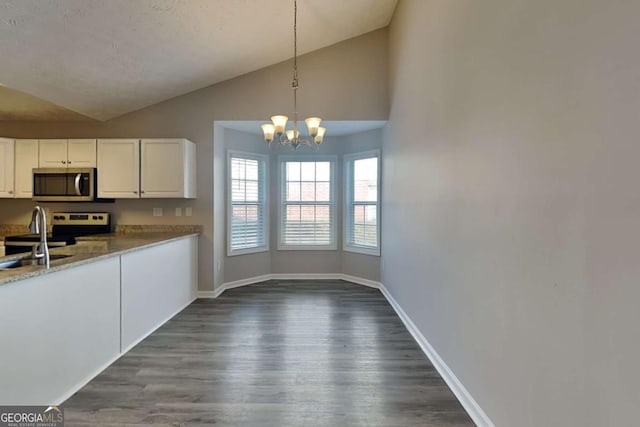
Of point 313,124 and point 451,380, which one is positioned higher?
point 313,124

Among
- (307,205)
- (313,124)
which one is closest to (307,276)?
(307,205)

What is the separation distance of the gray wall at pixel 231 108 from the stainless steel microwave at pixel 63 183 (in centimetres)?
44

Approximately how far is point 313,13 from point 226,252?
11.4ft

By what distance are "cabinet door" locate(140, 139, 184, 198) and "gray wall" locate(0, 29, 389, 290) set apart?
35 centimetres

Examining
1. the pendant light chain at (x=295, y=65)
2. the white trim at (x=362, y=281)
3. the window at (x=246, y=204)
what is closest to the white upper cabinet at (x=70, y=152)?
the window at (x=246, y=204)

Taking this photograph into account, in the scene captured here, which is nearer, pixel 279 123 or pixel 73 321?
pixel 73 321

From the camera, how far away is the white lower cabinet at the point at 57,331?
1915 millimetres

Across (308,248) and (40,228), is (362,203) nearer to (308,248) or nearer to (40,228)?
(308,248)

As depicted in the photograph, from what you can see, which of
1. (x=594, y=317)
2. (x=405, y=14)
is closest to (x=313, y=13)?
(x=405, y=14)

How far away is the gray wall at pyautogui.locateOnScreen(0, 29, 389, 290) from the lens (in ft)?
15.2

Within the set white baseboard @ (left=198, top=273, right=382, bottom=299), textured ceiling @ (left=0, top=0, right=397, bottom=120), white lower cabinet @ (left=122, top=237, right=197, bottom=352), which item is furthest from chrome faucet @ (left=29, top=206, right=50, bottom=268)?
white baseboard @ (left=198, top=273, right=382, bottom=299)

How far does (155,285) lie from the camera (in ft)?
11.7

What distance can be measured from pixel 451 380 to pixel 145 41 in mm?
4033

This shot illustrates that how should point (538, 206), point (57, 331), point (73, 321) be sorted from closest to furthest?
point (538, 206), point (57, 331), point (73, 321)
